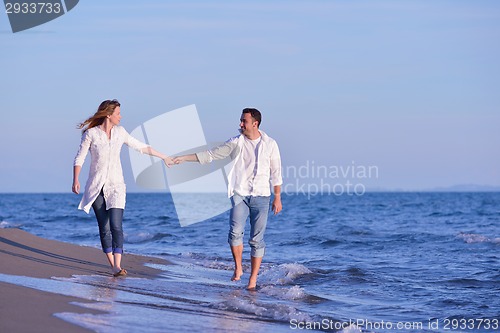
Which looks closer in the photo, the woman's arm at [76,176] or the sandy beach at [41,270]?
the sandy beach at [41,270]

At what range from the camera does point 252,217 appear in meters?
7.73

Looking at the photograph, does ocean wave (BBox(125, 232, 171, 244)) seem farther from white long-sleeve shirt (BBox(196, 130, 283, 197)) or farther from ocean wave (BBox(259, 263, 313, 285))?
white long-sleeve shirt (BBox(196, 130, 283, 197))

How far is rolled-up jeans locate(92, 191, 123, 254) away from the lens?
25.9ft

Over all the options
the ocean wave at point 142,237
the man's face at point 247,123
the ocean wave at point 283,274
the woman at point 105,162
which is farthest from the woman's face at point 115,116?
the ocean wave at point 142,237

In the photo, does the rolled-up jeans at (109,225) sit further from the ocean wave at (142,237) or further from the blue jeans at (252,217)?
the ocean wave at (142,237)

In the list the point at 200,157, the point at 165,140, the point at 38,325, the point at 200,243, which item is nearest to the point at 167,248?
the point at 200,243

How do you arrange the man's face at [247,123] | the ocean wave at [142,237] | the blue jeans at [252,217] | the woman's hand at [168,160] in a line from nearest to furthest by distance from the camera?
the man's face at [247,123]
the blue jeans at [252,217]
the woman's hand at [168,160]
the ocean wave at [142,237]

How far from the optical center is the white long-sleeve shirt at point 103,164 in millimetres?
7801

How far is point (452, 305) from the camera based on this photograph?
7.71 m

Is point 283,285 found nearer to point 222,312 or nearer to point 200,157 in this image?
point 200,157

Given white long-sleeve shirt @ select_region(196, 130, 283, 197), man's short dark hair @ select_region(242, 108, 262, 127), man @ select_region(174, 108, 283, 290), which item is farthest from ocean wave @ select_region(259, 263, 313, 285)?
man's short dark hair @ select_region(242, 108, 262, 127)

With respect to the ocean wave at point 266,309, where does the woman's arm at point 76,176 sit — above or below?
above

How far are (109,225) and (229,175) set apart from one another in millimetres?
1485

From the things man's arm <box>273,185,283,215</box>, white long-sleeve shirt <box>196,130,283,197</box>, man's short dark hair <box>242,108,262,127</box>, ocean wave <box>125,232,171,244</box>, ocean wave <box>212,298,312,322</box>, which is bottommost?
ocean wave <box>125,232,171,244</box>
